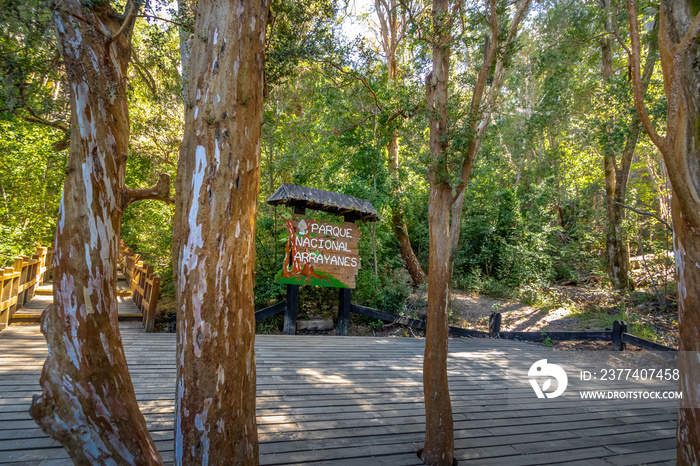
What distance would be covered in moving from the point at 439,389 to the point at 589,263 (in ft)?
49.6

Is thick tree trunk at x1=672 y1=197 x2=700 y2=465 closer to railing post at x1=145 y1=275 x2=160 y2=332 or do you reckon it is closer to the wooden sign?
the wooden sign

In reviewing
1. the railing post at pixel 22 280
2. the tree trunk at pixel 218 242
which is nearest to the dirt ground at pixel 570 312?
the tree trunk at pixel 218 242

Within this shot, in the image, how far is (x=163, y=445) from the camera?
9.80ft

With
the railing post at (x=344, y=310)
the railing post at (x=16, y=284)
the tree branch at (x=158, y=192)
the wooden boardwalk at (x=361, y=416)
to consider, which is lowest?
the wooden boardwalk at (x=361, y=416)

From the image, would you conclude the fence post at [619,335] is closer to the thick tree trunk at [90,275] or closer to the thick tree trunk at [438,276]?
the thick tree trunk at [438,276]

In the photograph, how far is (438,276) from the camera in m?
3.40

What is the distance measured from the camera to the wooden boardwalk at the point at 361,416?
318 cm

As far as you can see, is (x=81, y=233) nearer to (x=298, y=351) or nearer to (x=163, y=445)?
(x=163, y=445)

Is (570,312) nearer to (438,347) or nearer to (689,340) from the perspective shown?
(689,340)

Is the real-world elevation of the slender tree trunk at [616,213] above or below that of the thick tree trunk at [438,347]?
above

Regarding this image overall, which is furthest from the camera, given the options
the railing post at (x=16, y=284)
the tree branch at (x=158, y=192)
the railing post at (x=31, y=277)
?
the railing post at (x=31, y=277)

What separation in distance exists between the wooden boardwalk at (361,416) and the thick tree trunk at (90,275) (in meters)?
0.40

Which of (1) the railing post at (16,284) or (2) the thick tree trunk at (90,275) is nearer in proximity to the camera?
(2) the thick tree trunk at (90,275)

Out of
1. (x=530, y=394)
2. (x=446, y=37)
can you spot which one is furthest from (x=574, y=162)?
(x=446, y=37)
